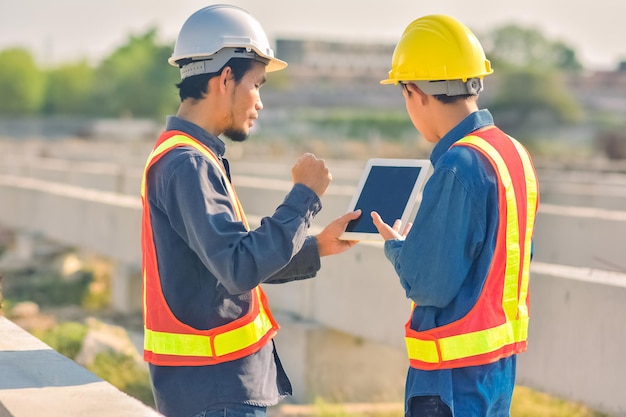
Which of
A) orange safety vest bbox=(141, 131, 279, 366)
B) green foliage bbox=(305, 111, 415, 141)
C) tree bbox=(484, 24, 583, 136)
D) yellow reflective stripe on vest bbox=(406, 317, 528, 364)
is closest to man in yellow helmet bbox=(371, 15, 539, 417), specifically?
yellow reflective stripe on vest bbox=(406, 317, 528, 364)

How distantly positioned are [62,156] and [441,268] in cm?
3780

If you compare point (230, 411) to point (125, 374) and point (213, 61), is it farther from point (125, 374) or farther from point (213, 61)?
point (125, 374)

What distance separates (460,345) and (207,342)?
85cm

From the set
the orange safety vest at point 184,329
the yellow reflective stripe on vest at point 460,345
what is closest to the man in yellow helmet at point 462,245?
the yellow reflective stripe on vest at point 460,345

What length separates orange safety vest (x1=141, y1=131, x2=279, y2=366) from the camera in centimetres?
379

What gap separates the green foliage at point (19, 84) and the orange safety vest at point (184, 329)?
112m

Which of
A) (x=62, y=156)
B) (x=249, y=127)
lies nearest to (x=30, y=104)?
(x=62, y=156)

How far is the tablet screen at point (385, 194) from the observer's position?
4031 mm

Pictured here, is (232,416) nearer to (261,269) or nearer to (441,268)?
(261,269)

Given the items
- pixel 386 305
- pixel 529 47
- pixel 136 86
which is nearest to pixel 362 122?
pixel 136 86

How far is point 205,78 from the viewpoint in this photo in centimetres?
397

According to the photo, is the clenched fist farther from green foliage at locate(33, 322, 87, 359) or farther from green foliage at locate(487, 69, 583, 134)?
green foliage at locate(487, 69, 583, 134)

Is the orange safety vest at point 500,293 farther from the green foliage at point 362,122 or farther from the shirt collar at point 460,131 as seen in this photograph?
the green foliage at point 362,122

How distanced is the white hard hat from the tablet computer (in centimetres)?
59
